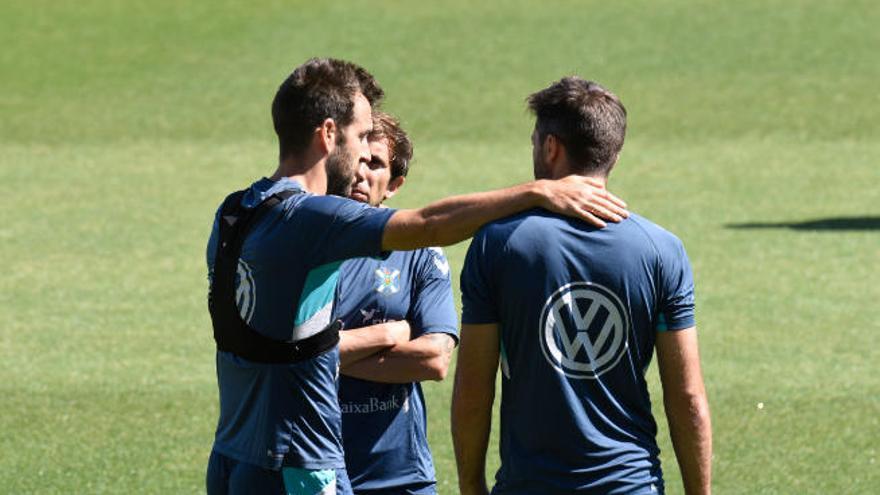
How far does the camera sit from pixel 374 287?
623 cm

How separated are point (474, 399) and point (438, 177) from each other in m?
17.4

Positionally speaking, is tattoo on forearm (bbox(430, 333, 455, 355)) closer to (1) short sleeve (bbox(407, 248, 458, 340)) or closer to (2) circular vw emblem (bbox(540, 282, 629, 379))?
(1) short sleeve (bbox(407, 248, 458, 340))

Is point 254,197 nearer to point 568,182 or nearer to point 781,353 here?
point 568,182

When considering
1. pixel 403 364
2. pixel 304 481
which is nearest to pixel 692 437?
pixel 304 481

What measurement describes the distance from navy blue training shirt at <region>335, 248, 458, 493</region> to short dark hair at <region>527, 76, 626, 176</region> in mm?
1287

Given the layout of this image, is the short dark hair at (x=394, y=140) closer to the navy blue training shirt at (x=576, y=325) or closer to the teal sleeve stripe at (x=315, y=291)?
the teal sleeve stripe at (x=315, y=291)

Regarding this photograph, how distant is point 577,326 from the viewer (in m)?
4.90

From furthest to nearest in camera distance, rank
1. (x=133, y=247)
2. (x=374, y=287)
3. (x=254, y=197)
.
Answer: (x=133, y=247)
(x=374, y=287)
(x=254, y=197)

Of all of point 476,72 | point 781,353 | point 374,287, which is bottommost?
point 781,353

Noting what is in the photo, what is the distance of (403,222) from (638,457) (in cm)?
94

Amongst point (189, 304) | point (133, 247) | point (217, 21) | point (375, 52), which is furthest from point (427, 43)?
point (189, 304)

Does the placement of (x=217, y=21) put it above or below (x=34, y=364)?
above

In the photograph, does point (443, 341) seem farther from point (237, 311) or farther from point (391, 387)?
point (237, 311)

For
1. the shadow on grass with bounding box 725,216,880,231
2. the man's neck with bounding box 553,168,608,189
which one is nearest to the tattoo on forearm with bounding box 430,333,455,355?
the man's neck with bounding box 553,168,608,189
